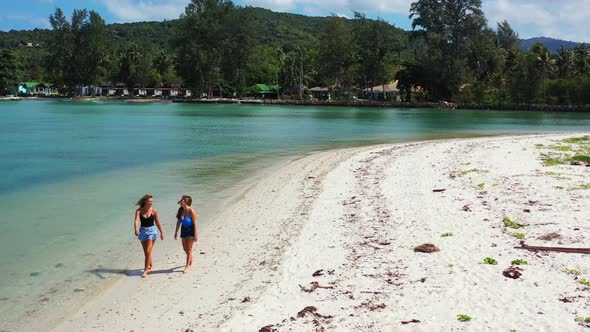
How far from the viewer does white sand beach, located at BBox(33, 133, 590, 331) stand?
7.07 m

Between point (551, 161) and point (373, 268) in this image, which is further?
point (551, 161)

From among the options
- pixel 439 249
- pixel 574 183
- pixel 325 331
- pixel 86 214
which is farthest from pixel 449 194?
pixel 86 214

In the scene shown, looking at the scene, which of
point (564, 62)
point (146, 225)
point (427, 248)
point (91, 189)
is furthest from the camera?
point (564, 62)

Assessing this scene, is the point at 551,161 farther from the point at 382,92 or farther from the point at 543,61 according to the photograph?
the point at 382,92

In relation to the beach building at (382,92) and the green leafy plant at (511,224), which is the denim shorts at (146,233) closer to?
the green leafy plant at (511,224)

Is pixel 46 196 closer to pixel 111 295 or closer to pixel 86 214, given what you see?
pixel 86 214

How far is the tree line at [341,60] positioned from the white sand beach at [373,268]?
9229cm

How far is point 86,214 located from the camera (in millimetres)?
14914

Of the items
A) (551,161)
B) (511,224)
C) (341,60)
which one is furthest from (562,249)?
(341,60)

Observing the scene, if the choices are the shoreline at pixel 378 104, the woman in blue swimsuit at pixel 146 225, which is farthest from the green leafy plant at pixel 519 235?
the shoreline at pixel 378 104

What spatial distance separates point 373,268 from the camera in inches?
352

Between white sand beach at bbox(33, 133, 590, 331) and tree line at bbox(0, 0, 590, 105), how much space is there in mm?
92292

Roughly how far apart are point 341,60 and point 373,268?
117 metres

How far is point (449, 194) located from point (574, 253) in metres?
6.08
